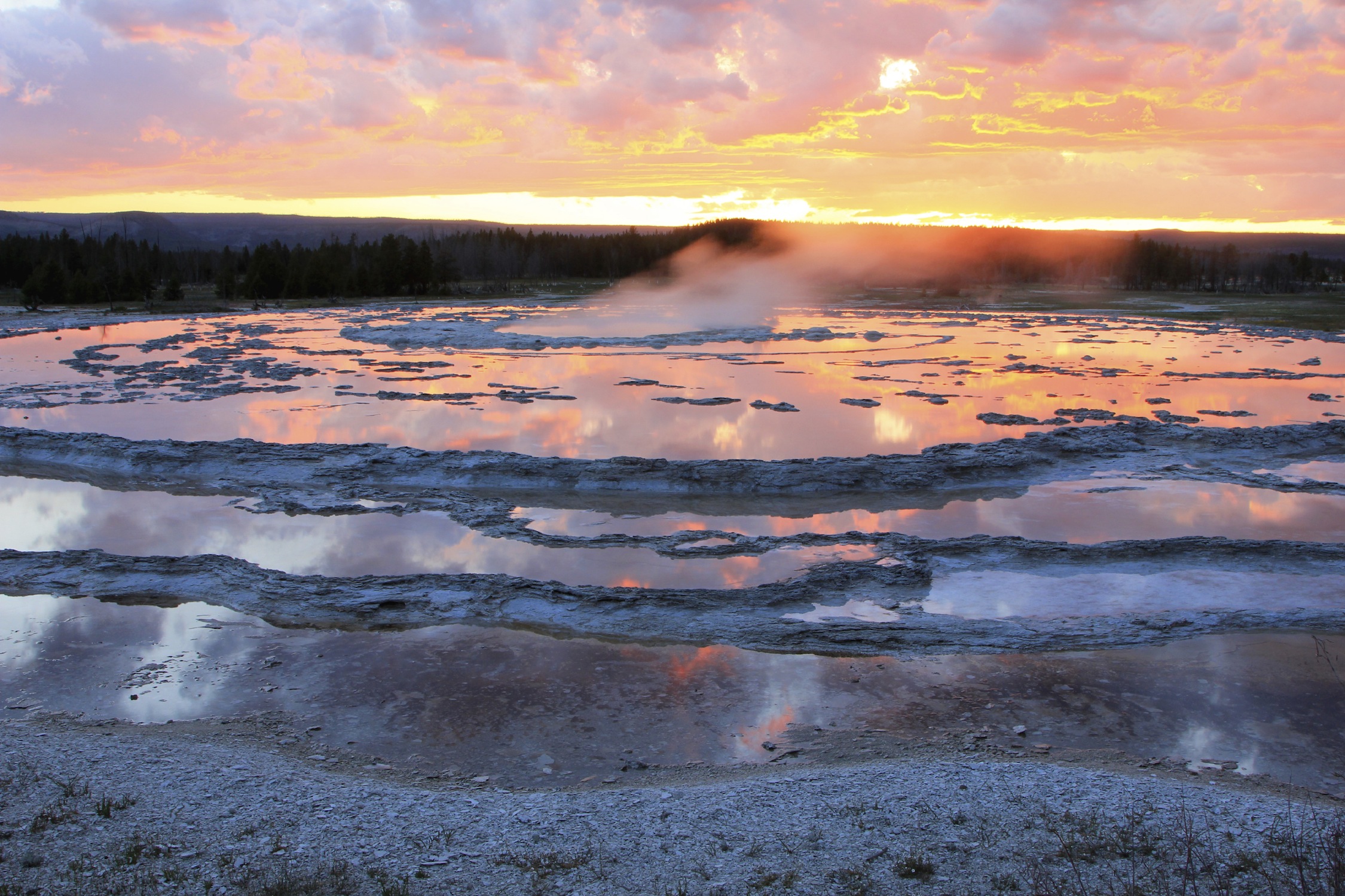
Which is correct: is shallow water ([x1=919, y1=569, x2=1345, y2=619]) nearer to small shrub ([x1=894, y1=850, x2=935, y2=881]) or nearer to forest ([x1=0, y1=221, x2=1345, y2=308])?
small shrub ([x1=894, y1=850, x2=935, y2=881])

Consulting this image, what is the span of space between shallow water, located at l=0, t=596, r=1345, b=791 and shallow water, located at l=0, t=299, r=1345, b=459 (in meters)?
7.12

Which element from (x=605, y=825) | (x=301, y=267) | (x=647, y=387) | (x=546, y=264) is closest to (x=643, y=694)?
(x=605, y=825)

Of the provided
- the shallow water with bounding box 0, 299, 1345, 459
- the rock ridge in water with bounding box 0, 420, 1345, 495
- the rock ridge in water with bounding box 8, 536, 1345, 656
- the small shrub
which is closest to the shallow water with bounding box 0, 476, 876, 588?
the rock ridge in water with bounding box 8, 536, 1345, 656

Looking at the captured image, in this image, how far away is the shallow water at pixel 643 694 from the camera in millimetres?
6160

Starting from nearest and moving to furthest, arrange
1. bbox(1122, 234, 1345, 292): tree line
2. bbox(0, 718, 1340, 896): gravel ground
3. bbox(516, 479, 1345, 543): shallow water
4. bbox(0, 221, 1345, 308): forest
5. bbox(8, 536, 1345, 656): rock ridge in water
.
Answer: bbox(0, 718, 1340, 896): gravel ground
bbox(8, 536, 1345, 656): rock ridge in water
bbox(516, 479, 1345, 543): shallow water
bbox(0, 221, 1345, 308): forest
bbox(1122, 234, 1345, 292): tree line

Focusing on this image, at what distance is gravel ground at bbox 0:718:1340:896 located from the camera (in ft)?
14.9

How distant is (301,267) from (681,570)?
6398 centimetres

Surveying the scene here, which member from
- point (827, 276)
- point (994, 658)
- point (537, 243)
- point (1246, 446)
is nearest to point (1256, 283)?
point (827, 276)

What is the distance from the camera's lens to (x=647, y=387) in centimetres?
2208

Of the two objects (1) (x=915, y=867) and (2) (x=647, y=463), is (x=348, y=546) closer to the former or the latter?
(2) (x=647, y=463)

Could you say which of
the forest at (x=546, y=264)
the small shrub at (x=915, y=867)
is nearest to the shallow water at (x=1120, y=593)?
the small shrub at (x=915, y=867)

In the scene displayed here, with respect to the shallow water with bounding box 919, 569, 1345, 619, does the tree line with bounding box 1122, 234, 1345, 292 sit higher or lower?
higher

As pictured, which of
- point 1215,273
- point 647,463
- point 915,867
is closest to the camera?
point 915,867

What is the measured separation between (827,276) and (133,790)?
90.5 meters
